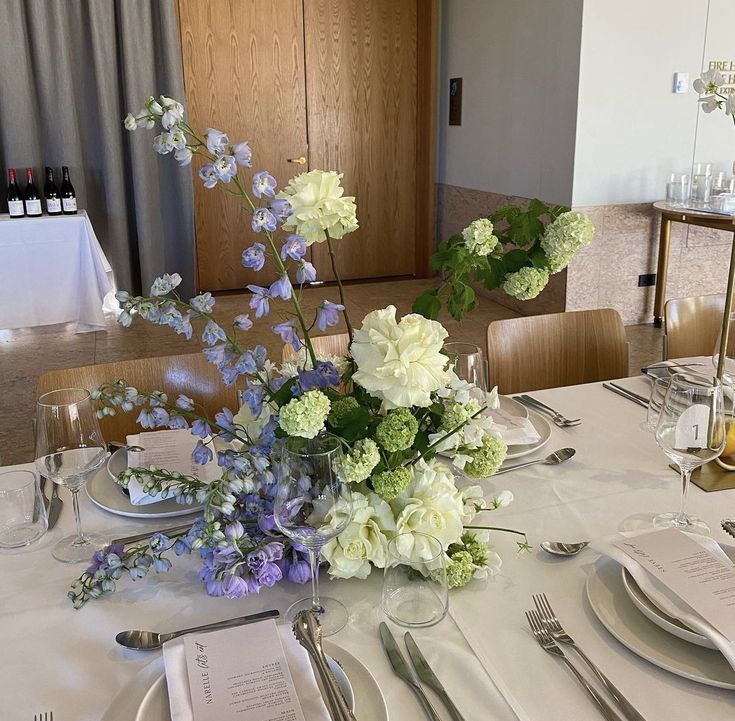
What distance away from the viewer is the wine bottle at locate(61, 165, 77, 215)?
4.56 metres

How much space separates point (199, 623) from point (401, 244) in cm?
529

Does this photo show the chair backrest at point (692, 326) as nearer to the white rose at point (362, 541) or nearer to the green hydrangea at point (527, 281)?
the green hydrangea at point (527, 281)

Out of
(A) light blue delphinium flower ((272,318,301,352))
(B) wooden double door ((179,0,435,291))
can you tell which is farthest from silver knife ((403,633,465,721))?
(B) wooden double door ((179,0,435,291))

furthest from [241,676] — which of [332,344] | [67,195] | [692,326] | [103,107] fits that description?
[103,107]

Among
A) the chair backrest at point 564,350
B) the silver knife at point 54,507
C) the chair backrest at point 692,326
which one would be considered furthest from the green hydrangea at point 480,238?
the chair backrest at point 692,326

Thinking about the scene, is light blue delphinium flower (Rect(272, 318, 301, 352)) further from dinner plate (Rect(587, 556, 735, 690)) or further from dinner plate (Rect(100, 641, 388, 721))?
dinner plate (Rect(587, 556, 735, 690))

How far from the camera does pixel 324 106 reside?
5.58 meters

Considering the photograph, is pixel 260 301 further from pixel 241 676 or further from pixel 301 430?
pixel 241 676

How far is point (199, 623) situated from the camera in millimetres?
971

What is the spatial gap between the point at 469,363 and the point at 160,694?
2.25 ft

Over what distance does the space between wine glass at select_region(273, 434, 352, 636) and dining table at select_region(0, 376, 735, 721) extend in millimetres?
147

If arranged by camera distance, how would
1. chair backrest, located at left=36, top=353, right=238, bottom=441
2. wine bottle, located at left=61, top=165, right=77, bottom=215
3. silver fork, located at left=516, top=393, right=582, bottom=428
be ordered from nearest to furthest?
silver fork, located at left=516, top=393, right=582, bottom=428
chair backrest, located at left=36, top=353, right=238, bottom=441
wine bottle, located at left=61, top=165, right=77, bottom=215

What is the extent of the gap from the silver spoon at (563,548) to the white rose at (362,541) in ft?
0.85

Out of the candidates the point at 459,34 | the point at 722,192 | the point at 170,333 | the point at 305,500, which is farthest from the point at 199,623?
the point at 459,34
